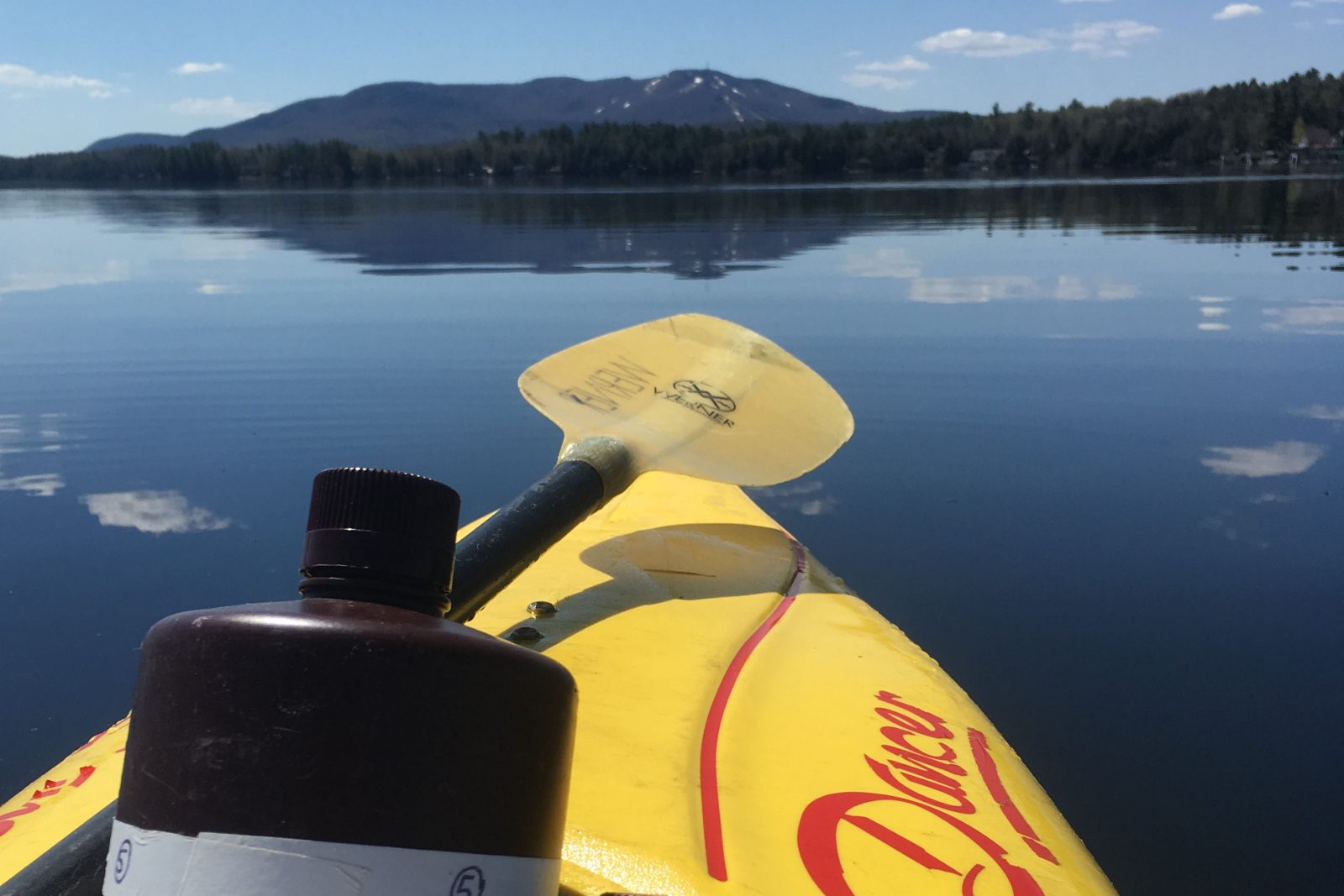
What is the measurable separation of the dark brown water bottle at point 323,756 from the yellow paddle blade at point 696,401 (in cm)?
239

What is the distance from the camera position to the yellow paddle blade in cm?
365

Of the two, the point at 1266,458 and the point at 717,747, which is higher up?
the point at 717,747

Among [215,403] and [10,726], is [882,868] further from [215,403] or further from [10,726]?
[215,403]

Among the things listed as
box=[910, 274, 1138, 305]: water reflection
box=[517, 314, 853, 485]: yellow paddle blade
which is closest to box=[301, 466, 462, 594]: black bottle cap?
box=[517, 314, 853, 485]: yellow paddle blade

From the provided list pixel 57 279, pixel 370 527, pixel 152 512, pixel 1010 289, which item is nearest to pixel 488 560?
pixel 370 527

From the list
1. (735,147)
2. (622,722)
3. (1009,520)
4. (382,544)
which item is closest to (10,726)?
(622,722)

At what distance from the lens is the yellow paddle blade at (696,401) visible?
12.0 ft

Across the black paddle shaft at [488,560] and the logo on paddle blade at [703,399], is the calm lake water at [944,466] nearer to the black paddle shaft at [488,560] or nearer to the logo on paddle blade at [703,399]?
the logo on paddle blade at [703,399]

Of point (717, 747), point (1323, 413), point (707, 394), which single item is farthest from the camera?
point (1323, 413)

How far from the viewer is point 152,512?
5.82m

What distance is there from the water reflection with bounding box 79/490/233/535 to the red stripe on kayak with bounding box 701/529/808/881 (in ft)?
12.2

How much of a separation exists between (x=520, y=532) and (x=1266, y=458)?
5587 mm

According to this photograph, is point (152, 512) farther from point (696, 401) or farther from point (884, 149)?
point (884, 149)

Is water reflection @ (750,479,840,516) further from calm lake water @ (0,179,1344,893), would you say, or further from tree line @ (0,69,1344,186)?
tree line @ (0,69,1344,186)
